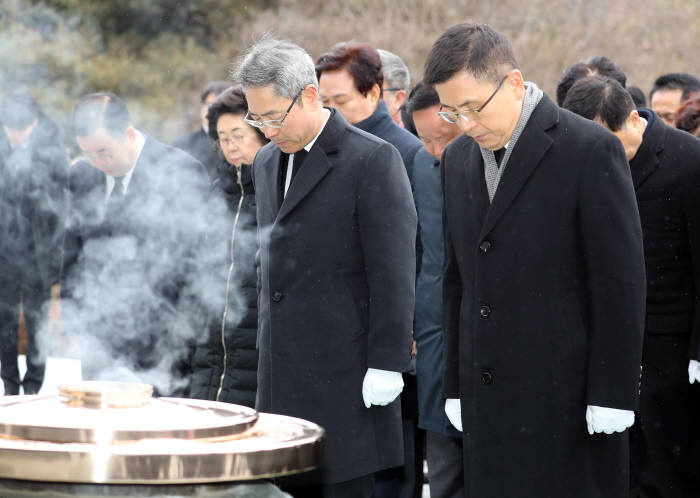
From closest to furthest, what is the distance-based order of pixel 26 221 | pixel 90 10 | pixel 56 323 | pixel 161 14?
pixel 26 221 < pixel 90 10 < pixel 56 323 < pixel 161 14

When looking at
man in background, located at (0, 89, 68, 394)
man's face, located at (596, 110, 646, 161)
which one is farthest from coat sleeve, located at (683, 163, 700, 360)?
man in background, located at (0, 89, 68, 394)

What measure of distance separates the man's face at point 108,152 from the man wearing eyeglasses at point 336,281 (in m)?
1.50

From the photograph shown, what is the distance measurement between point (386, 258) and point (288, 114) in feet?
2.10

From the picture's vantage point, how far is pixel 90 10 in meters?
6.40

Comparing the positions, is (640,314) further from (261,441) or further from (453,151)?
(261,441)

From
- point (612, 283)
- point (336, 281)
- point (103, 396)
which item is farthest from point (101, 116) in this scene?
point (612, 283)

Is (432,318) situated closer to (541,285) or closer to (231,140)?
(231,140)

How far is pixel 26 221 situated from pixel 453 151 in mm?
3243

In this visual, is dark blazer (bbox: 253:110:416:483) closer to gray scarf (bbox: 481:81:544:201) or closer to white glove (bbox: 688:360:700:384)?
gray scarf (bbox: 481:81:544:201)

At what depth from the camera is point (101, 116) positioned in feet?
17.5

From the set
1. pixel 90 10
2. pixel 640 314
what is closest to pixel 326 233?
pixel 640 314

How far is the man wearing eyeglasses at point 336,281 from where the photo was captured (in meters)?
3.71

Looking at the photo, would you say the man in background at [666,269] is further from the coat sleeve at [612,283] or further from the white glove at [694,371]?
the coat sleeve at [612,283]

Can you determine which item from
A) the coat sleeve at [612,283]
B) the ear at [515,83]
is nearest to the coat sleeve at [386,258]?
the ear at [515,83]
